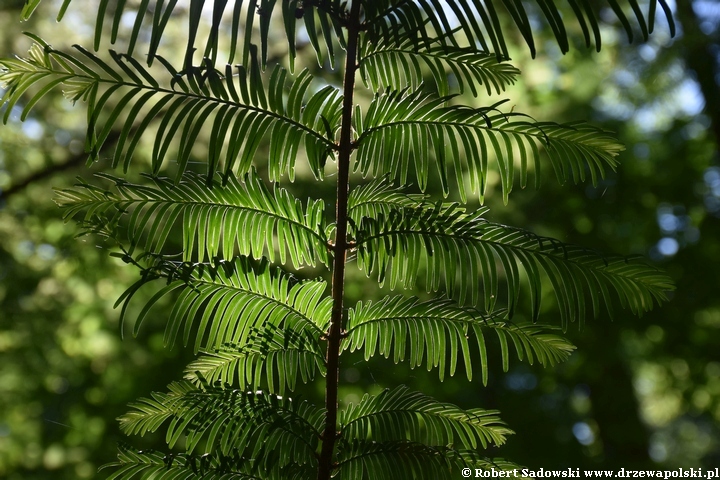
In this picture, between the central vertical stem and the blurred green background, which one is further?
the blurred green background

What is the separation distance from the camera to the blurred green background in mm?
3336

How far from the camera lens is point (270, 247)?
0.76 meters

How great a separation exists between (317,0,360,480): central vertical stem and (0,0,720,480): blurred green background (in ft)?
6.64

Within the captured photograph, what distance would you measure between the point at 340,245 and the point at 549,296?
12.2 ft

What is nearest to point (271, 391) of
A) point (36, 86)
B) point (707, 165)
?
point (36, 86)

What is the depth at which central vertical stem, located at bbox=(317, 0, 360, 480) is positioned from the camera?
2.23ft

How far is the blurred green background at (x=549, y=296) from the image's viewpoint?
131 inches

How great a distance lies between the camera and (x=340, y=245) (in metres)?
0.73

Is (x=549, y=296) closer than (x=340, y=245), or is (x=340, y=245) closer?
(x=340, y=245)

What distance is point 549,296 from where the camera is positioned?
4.16 metres

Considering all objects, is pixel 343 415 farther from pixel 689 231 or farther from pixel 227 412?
pixel 689 231

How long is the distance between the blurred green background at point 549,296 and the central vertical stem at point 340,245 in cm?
202

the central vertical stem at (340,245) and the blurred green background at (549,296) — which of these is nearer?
the central vertical stem at (340,245)

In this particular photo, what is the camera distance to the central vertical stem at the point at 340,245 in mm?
680
